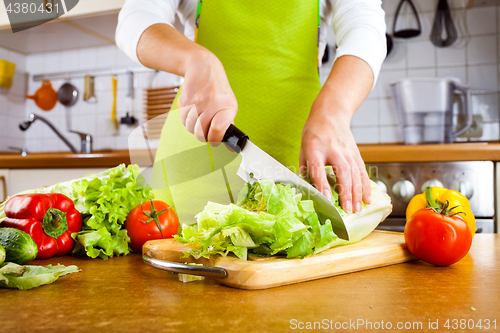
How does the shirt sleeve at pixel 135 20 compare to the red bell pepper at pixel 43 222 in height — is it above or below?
above

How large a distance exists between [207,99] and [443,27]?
2.20 meters

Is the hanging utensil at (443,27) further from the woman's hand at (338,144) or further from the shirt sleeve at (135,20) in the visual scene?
the shirt sleeve at (135,20)

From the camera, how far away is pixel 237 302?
1.95ft

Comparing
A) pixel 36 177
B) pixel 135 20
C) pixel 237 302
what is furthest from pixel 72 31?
pixel 237 302

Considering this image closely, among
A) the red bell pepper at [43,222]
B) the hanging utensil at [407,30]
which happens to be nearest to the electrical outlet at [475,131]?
the hanging utensil at [407,30]

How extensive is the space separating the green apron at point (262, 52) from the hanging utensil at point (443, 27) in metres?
1.57

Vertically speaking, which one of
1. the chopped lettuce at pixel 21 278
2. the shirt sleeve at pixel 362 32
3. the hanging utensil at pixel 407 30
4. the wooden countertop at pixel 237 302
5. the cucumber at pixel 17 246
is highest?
the hanging utensil at pixel 407 30

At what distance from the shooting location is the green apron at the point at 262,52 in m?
1.27

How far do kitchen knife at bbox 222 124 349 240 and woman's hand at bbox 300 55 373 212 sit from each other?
1.6 inches

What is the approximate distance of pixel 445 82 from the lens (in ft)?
7.21

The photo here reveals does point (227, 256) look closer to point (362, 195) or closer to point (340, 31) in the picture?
point (362, 195)

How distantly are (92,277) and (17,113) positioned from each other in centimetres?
303

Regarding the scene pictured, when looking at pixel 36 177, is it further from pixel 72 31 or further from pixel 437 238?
pixel 437 238

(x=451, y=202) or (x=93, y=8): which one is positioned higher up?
(x=93, y=8)
